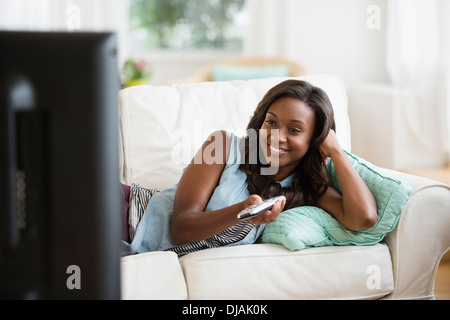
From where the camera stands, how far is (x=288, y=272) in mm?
1477

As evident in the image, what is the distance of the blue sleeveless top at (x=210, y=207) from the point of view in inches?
60.4

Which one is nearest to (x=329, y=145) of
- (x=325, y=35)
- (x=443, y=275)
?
(x=443, y=275)

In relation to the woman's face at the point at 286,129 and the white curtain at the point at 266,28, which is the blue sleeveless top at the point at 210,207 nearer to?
the woman's face at the point at 286,129

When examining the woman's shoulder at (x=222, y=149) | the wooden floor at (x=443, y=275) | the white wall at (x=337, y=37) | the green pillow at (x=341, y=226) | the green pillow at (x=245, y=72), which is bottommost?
the wooden floor at (x=443, y=275)

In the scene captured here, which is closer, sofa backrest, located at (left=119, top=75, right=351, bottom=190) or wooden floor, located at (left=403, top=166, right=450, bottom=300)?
sofa backrest, located at (left=119, top=75, right=351, bottom=190)

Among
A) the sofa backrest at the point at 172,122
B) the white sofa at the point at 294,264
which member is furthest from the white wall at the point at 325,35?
the white sofa at the point at 294,264

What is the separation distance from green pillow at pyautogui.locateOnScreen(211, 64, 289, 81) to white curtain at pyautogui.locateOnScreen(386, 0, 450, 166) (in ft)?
2.48

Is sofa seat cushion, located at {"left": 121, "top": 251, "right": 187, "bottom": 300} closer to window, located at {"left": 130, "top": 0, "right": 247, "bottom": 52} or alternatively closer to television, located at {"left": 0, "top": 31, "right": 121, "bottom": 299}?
television, located at {"left": 0, "top": 31, "right": 121, "bottom": 299}

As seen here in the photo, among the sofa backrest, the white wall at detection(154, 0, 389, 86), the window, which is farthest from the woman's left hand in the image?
the window

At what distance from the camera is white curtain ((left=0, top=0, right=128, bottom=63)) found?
408cm

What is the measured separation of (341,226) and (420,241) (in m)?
0.21

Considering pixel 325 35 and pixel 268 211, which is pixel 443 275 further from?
pixel 325 35

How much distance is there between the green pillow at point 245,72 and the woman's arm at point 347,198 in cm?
194

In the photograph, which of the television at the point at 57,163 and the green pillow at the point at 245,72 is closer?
the television at the point at 57,163
